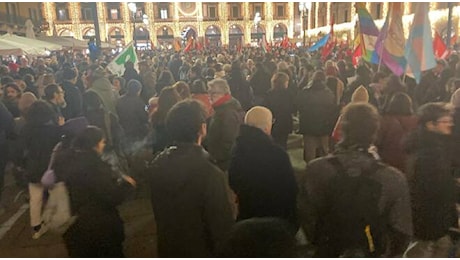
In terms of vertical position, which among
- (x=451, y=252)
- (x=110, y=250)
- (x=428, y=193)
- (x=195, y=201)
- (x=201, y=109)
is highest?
(x=201, y=109)

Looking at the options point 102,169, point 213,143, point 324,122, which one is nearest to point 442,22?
point 324,122

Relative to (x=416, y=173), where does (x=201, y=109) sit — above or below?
above

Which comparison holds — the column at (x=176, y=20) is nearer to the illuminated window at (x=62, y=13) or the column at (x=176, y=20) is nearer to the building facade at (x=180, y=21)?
the building facade at (x=180, y=21)

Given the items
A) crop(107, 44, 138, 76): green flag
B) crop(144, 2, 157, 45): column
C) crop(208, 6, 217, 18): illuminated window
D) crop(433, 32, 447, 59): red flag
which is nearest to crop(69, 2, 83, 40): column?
crop(144, 2, 157, 45): column

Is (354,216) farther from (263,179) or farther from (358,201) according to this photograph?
(263,179)

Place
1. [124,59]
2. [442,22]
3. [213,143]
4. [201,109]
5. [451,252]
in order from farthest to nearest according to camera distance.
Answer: [442,22] < [124,59] < [213,143] < [451,252] < [201,109]

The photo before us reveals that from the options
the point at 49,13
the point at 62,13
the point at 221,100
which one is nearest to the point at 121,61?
the point at 221,100

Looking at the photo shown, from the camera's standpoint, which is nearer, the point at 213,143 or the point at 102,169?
the point at 102,169

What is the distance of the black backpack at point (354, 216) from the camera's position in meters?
2.46

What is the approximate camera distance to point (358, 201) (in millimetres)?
2461

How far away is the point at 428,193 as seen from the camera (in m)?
3.21

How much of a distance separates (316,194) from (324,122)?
336cm

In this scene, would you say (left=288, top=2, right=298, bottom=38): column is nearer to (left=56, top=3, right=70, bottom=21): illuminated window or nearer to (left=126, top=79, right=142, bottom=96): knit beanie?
(left=56, top=3, right=70, bottom=21): illuminated window

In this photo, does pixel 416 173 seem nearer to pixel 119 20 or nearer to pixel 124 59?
pixel 124 59
